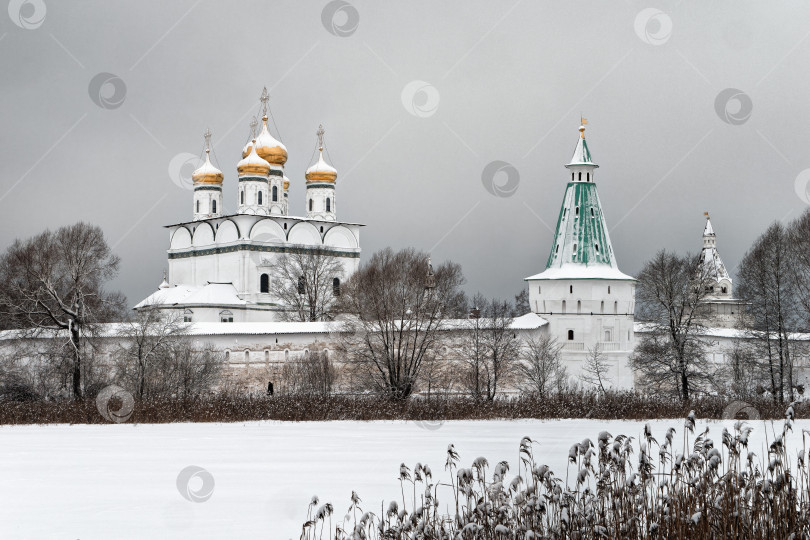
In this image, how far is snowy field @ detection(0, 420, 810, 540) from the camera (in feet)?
26.6

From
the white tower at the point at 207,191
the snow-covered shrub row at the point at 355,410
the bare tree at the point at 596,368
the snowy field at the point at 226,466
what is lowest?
the snowy field at the point at 226,466

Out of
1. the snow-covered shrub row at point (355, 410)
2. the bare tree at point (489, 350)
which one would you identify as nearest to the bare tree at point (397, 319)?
the bare tree at point (489, 350)

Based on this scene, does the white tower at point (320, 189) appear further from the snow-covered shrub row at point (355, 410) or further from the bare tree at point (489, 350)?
the snow-covered shrub row at point (355, 410)

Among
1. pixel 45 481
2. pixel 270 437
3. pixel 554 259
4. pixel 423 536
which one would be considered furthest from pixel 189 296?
pixel 423 536

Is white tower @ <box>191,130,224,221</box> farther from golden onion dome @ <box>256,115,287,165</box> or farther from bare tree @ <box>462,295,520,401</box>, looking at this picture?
bare tree @ <box>462,295,520,401</box>

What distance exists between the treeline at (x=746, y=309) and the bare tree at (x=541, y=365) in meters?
3.15

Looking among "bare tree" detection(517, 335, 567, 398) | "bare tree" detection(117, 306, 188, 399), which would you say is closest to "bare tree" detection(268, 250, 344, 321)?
"bare tree" detection(517, 335, 567, 398)

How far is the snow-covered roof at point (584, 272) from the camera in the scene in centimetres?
3759

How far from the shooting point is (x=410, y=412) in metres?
19.1

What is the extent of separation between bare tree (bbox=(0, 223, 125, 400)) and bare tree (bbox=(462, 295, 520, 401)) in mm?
10310

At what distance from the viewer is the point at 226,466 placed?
1131 centimetres

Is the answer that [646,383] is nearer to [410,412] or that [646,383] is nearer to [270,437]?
[410,412]

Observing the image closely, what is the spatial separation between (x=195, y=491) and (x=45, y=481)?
5.51ft

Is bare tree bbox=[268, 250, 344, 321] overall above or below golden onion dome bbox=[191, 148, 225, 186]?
below
